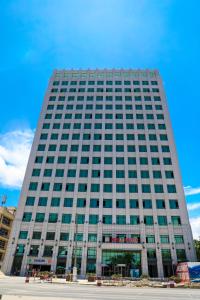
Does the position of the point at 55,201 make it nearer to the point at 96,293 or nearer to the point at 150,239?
the point at 150,239

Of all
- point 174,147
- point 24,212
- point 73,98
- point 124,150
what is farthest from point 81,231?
point 73,98

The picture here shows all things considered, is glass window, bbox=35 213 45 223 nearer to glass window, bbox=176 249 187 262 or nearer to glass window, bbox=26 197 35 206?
glass window, bbox=26 197 35 206

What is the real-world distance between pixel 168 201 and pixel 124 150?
53.9 ft

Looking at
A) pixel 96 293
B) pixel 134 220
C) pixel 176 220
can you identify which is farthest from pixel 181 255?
pixel 96 293

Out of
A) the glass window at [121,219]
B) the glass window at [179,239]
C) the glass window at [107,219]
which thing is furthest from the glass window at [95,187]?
the glass window at [179,239]

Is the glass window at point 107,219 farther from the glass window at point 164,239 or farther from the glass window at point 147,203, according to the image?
the glass window at point 164,239

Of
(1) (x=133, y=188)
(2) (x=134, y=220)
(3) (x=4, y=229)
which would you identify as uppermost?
(1) (x=133, y=188)

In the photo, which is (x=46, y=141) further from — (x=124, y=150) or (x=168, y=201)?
(x=168, y=201)

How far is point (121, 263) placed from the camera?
46.5m

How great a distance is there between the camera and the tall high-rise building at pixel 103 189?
155ft

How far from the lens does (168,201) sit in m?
53.0

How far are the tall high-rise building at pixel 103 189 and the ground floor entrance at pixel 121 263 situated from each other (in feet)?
0.59

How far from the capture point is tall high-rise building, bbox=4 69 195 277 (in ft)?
155

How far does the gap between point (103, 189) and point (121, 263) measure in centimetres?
1610
